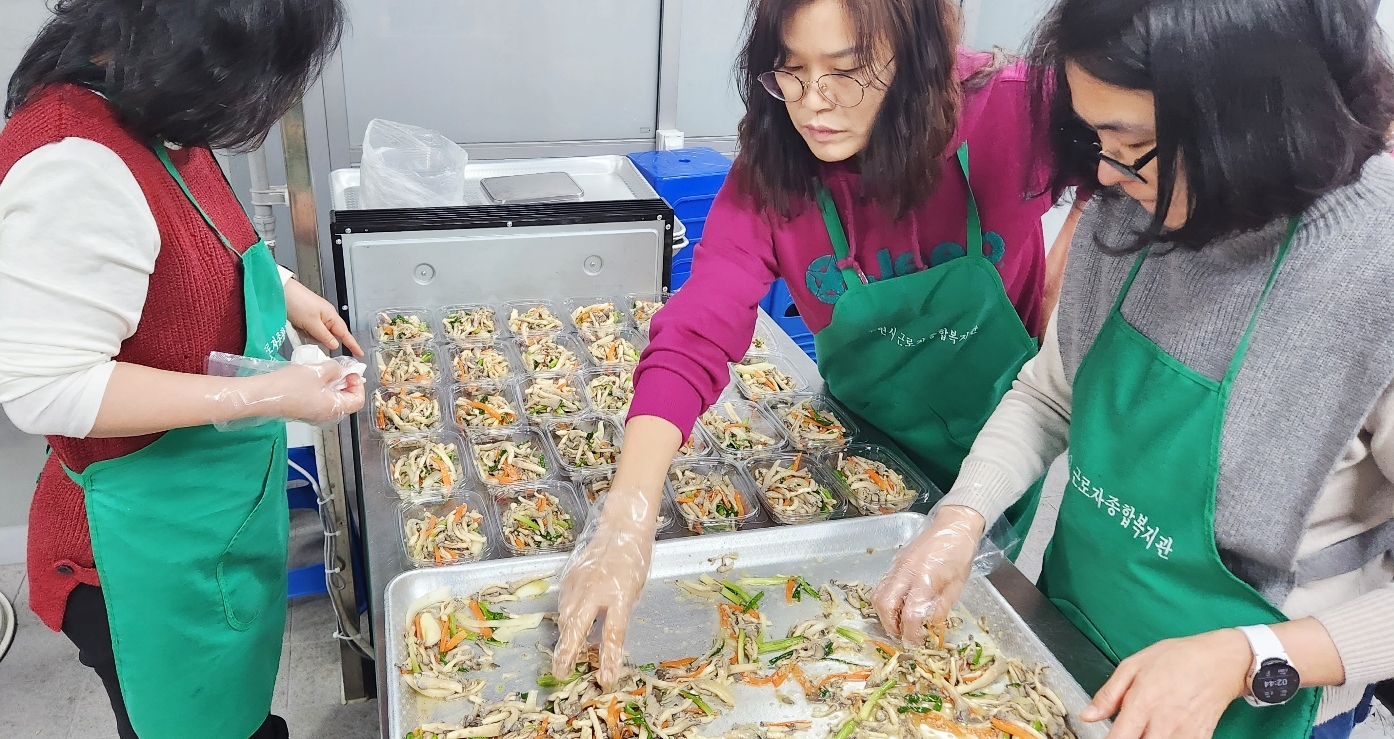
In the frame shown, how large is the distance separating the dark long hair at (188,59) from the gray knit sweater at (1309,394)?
4.31 feet

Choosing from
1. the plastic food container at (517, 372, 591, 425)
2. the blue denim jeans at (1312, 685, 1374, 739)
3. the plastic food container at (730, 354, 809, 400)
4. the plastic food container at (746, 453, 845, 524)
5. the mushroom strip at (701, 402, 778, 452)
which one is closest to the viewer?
the blue denim jeans at (1312, 685, 1374, 739)

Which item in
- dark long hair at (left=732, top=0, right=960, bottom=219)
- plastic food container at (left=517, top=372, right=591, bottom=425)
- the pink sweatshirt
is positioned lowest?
plastic food container at (left=517, top=372, right=591, bottom=425)

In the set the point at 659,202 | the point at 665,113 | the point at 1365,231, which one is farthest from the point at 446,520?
the point at 665,113

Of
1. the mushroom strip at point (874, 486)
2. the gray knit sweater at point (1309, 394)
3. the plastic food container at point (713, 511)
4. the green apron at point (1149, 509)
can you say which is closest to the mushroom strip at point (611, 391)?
the plastic food container at point (713, 511)

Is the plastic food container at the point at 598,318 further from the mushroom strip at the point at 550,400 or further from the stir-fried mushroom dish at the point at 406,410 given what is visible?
the stir-fried mushroom dish at the point at 406,410

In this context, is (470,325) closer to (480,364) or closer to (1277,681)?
(480,364)

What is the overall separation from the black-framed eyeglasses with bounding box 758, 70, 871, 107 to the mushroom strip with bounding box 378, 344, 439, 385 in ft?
3.55

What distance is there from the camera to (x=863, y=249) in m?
1.88

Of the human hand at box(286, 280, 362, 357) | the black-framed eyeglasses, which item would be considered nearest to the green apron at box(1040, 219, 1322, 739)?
the black-framed eyeglasses

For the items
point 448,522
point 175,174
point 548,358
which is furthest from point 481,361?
point 175,174

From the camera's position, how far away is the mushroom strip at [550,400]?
2.08m

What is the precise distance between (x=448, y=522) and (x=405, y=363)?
2.23 ft

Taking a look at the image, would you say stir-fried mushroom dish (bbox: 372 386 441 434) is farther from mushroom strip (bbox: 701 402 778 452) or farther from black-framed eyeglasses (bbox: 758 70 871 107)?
black-framed eyeglasses (bbox: 758 70 871 107)

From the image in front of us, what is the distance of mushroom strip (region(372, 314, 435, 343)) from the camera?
7.63 feet
